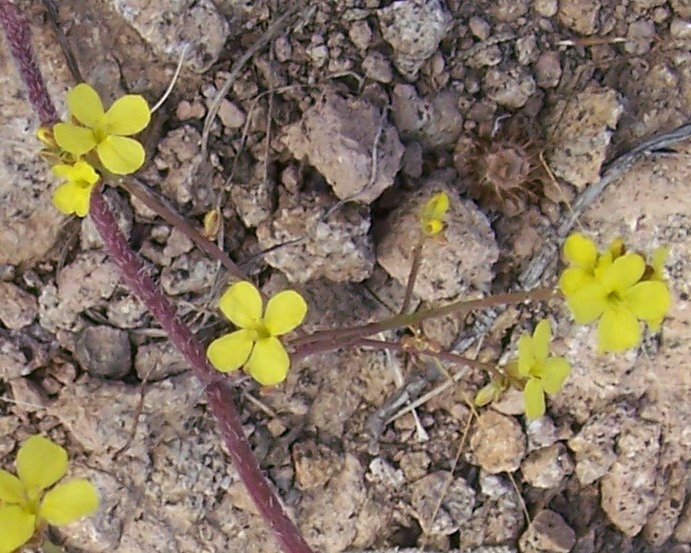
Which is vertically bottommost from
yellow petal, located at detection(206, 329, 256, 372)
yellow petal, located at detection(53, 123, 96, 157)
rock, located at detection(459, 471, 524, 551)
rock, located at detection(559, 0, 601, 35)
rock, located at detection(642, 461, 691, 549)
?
rock, located at detection(642, 461, 691, 549)

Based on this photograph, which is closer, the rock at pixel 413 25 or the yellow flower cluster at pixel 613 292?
the yellow flower cluster at pixel 613 292

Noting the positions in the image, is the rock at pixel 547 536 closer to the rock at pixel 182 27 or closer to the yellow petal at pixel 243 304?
the yellow petal at pixel 243 304

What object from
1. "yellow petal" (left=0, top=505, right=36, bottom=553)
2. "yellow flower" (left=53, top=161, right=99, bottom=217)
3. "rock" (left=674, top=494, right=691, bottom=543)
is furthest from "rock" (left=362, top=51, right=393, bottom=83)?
"rock" (left=674, top=494, right=691, bottom=543)

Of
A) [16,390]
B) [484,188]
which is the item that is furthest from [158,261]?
[484,188]

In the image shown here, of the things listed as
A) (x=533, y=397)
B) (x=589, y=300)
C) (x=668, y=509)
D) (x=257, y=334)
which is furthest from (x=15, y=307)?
(x=668, y=509)

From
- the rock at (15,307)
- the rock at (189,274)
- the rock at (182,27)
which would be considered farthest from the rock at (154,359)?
the rock at (182,27)

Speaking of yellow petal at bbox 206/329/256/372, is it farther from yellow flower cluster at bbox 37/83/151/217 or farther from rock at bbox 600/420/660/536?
rock at bbox 600/420/660/536

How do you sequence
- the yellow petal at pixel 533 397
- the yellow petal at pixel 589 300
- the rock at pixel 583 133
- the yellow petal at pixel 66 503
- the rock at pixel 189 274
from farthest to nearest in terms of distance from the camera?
1. the rock at pixel 583 133
2. the rock at pixel 189 274
3. the yellow petal at pixel 533 397
4. the yellow petal at pixel 589 300
5. the yellow petal at pixel 66 503
